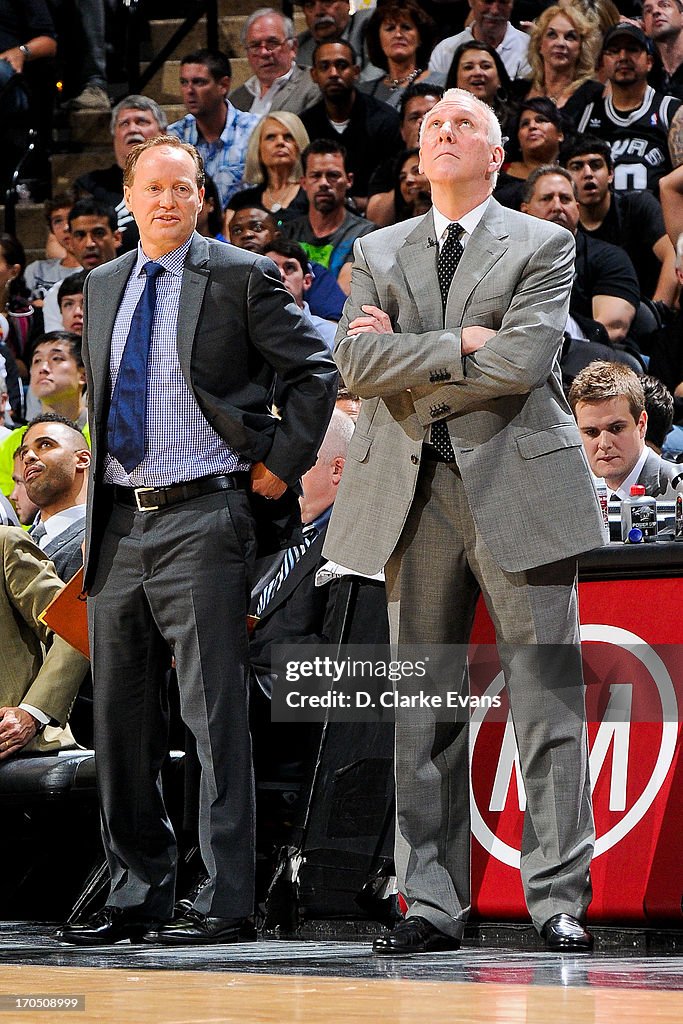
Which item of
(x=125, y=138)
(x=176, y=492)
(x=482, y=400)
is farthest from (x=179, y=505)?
(x=125, y=138)

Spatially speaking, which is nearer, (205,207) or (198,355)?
(198,355)

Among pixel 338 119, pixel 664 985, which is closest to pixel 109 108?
pixel 338 119

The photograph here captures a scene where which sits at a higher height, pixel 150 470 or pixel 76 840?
pixel 150 470

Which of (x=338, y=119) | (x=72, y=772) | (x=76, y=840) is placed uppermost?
(x=338, y=119)

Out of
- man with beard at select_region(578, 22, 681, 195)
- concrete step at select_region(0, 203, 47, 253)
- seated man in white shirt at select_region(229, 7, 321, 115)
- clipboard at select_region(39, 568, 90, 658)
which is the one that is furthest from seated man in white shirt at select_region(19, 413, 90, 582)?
concrete step at select_region(0, 203, 47, 253)

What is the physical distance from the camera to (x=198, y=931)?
120 inches

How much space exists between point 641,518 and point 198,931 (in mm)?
1375

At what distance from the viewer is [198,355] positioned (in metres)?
3.31

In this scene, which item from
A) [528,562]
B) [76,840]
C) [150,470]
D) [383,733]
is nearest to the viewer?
[528,562]

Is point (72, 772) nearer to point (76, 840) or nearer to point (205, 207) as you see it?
point (76, 840)

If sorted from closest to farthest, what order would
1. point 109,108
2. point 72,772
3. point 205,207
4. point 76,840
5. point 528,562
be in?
point 528,562
point 72,772
point 76,840
point 205,207
point 109,108

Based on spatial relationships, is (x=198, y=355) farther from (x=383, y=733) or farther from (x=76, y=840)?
(x=76, y=840)

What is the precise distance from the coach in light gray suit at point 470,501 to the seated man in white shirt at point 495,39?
526 centimetres

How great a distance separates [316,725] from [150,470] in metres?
0.89
